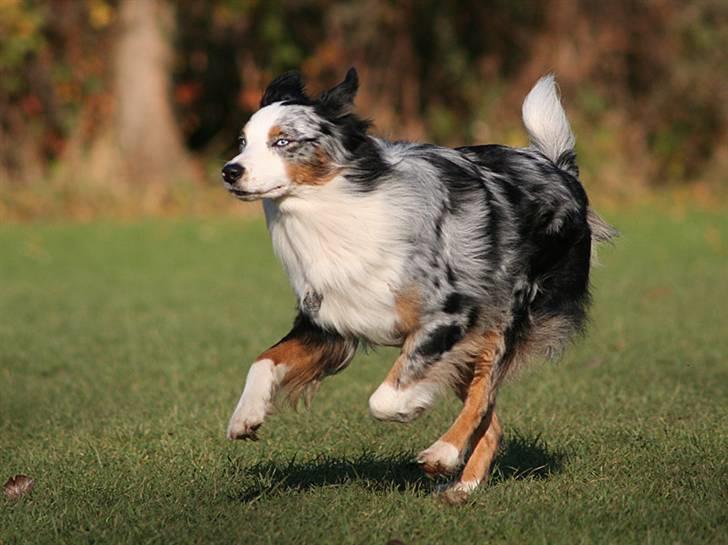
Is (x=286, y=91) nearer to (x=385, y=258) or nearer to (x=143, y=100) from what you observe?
(x=385, y=258)

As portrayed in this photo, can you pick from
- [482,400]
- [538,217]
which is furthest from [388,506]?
[538,217]

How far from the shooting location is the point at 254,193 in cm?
491

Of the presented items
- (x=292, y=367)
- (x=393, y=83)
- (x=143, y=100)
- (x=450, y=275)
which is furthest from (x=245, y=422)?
(x=393, y=83)

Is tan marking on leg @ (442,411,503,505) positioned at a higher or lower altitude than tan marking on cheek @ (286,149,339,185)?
lower

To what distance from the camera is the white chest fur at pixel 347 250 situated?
5.04 metres

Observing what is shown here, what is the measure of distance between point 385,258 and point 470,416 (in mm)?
783

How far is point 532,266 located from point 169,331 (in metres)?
5.65

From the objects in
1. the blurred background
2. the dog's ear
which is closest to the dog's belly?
the dog's ear

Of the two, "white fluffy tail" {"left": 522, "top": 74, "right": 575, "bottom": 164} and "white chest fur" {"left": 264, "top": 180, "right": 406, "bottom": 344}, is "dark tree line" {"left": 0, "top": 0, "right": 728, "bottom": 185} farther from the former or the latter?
"white chest fur" {"left": 264, "top": 180, "right": 406, "bottom": 344}

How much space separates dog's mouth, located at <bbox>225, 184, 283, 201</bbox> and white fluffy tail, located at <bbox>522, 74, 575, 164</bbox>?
175cm

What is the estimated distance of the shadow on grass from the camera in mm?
5512

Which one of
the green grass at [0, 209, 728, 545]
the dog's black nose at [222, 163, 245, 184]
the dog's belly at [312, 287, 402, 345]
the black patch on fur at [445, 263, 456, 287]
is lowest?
the green grass at [0, 209, 728, 545]

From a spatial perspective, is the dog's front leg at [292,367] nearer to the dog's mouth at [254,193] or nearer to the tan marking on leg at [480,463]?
the dog's mouth at [254,193]

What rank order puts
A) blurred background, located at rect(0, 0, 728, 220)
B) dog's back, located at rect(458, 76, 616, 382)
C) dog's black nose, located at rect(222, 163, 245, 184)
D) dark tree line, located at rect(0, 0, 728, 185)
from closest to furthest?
dog's black nose, located at rect(222, 163, 245, 184) → dog's back, located at rect(458, 76, 616, 382) → blurred background, located at rect(0, 0, 728, 220) → dark tree line, located at rect(0, 0, 728, 185)
